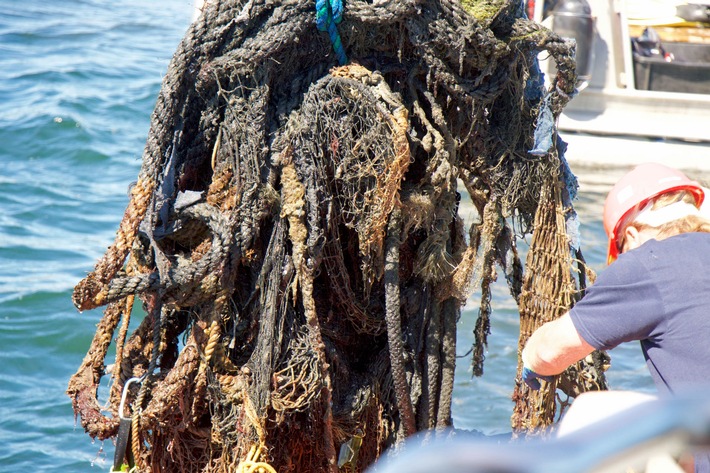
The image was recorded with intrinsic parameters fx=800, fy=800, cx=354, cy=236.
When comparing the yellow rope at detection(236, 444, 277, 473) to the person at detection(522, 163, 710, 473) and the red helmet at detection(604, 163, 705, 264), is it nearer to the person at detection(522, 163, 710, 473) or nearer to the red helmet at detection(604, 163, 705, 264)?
the person at detection(522, 163, 710, 473)

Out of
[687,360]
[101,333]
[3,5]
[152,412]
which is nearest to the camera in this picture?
[687,360]

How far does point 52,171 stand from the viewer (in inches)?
340

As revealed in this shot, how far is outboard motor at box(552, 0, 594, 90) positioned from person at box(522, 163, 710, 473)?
681 centimetres

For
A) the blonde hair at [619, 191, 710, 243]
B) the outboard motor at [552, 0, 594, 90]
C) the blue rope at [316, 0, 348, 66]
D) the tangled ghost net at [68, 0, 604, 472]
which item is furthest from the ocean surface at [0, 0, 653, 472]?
the blonde hair at [619, 191, 710, 243]

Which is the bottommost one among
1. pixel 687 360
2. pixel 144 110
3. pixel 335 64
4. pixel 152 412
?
pixel 144 110

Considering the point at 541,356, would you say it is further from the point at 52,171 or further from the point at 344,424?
the point at 52,171

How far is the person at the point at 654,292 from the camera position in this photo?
6.16ft

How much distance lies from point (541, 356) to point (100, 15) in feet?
46.4

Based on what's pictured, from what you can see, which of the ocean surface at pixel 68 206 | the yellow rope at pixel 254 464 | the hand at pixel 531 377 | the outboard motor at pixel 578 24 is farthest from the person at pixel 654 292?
the outboard motor at pixel 578 24

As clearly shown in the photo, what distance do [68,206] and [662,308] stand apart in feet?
22.7

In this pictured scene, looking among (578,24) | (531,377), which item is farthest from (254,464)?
(578,24)

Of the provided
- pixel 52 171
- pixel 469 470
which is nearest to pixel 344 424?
pixel 469 470

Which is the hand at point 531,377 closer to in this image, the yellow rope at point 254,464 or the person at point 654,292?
the person at point 654,292

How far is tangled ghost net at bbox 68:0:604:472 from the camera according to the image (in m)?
2.41
